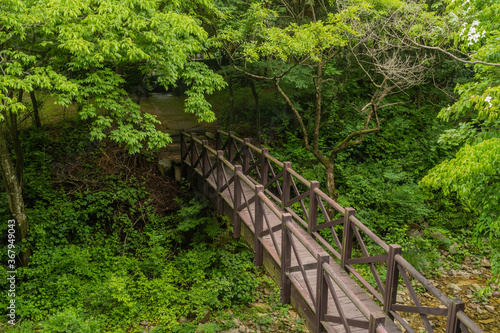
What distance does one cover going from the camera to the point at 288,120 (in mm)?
14062

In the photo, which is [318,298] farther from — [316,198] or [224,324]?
[224,324]

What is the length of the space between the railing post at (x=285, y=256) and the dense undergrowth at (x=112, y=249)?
2808 millimetres

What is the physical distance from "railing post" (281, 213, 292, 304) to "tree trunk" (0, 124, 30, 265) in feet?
19.3

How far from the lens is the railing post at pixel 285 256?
5.48 meters

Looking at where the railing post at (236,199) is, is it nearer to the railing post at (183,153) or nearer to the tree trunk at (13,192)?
the railing post at (183,153)

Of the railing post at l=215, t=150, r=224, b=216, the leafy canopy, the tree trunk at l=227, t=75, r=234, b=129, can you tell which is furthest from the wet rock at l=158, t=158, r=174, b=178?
the railing post at l=215, t=150, r=224, b=216

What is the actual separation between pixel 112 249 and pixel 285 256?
542cm

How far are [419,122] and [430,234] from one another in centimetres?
583

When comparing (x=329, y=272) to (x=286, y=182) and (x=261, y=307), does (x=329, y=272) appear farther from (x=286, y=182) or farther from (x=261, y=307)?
(x=261, y=307)

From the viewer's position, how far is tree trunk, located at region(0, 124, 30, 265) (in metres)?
7.54

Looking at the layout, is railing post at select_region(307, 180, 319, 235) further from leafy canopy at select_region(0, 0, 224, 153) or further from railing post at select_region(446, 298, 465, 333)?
leafy canopy at select_region(0, 0, 224, 153)

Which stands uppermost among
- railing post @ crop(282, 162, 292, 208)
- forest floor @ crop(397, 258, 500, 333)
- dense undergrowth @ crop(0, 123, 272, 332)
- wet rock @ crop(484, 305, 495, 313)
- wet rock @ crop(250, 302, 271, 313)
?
railing post @ crop(282, 162, 292, 208)

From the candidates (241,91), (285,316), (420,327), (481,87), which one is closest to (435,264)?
(420,327)

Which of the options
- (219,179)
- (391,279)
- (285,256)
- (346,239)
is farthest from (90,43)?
(391,279)
